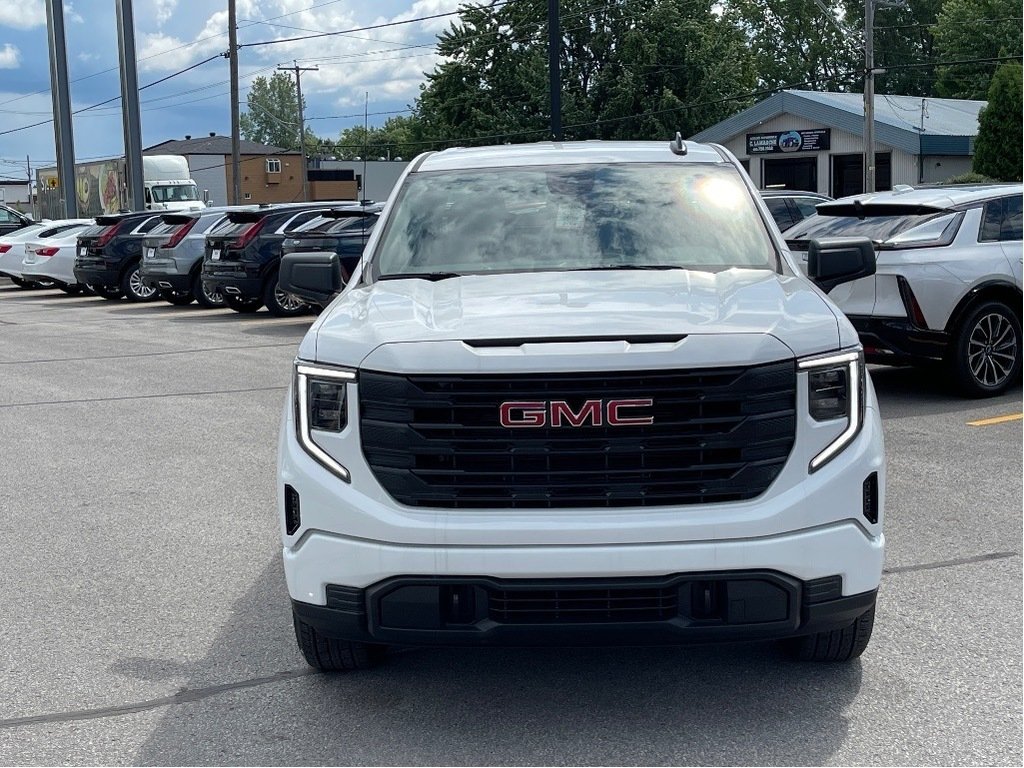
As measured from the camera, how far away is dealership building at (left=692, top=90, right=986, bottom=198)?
45969mm

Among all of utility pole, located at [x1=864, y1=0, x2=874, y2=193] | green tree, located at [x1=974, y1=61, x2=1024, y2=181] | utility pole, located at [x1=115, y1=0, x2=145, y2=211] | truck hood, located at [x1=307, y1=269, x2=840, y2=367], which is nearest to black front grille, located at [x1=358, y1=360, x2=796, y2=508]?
truck hood, located at [x1=307, y1=269, x2=840, y2=367]

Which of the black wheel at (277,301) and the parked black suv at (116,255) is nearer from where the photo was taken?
the black wheel at (277,301)

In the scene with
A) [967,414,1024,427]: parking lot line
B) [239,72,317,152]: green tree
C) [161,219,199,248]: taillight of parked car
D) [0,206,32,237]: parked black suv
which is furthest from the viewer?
[239,72,317,152]: green tree

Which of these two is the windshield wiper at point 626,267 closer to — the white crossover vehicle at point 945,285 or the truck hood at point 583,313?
the truck hood at point 583,313

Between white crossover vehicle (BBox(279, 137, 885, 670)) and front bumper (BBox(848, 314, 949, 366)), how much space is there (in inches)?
238

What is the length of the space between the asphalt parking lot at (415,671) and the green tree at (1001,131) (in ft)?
108

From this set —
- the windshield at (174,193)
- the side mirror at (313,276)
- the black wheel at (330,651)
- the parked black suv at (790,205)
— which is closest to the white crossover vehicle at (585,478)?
the black wheel at (330,651)

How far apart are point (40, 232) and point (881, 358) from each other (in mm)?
24215

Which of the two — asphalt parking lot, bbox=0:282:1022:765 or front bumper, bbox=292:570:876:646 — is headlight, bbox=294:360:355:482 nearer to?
front bumper, bbox=292:570:876:646

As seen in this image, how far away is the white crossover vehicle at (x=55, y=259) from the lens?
28.5 m

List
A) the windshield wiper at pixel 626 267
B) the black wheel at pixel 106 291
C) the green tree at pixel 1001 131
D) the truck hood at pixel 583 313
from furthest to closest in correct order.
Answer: the green tree at pixel 1001 131
the black wheel at pixel 106 291
the windshield wiper at pixel 626 267
the truck hood at pixel 583 313

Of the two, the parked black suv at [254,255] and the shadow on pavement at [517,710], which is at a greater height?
the parked black suv at [254,255]

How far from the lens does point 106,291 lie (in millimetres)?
26766

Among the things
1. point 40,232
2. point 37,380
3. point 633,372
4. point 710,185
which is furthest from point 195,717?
point 40,232
